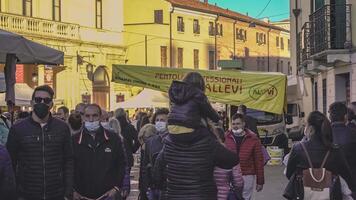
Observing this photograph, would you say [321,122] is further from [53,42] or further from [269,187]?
[53,42]

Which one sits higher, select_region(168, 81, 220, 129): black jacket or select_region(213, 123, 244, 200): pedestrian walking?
select_region(168, 81, 220, 129): black jacket

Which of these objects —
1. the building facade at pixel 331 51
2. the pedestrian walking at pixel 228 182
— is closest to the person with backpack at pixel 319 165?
the pedestrian walking at pixel 228 182

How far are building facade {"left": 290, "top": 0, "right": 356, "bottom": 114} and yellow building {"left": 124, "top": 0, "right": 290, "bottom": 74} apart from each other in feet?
100

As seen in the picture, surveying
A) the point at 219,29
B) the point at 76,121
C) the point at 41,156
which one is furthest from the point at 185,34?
the point at 41,156

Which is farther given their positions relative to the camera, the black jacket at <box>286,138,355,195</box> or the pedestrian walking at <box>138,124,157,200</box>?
the pedestrian walking at <box>138,124,157,200</box>

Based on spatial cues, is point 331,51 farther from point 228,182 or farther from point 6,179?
point 6,179

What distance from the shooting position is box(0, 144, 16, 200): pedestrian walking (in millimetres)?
5590

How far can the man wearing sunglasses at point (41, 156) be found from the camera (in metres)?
6.77

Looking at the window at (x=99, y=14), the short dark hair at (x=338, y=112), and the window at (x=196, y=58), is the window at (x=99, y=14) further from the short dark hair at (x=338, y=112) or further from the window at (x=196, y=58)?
the short dark hair at (x=338, y=112)

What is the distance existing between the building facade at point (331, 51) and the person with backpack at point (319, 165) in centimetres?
1354

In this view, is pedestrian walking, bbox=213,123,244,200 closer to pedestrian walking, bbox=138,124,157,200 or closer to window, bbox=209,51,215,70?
pedestrian walking, bbox=138,124,157,200

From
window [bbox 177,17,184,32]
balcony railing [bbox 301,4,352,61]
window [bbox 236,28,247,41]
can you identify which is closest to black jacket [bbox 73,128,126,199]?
balcony railing [bbox 301,4,352,61]

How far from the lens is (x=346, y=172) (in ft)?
23.1

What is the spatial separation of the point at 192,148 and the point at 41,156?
1844 millimetres
